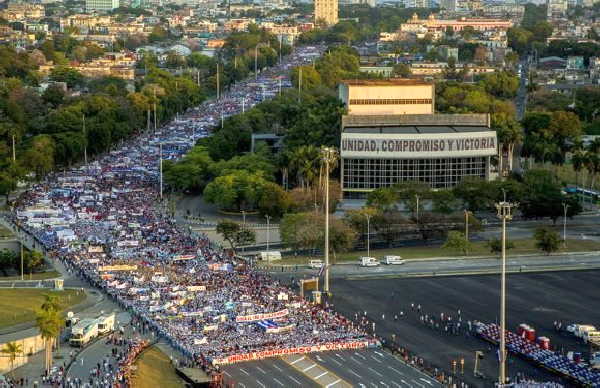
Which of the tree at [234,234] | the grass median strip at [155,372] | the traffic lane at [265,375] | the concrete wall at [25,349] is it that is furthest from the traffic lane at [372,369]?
the tree at [234,234]

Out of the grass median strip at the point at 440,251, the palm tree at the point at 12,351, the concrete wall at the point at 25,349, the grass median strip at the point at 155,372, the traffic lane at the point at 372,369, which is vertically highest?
the palm tree at the point at 12,351

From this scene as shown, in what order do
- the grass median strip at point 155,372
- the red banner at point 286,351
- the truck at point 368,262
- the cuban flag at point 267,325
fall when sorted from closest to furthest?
1. the grass median strip at point 155,372
2. the red banner at point 286,351
3. the cuban flag at point 267,325
4. the truck at point 368,262

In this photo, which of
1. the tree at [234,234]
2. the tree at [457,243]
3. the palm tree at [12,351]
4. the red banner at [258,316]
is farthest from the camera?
the tree at [234,234]

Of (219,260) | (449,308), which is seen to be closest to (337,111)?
(219,260)

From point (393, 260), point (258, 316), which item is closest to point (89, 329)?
point (258, 316)

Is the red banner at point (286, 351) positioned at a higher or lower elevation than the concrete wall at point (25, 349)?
lower

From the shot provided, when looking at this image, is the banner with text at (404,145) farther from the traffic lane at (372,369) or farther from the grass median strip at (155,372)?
the grass median strip at (155,372)

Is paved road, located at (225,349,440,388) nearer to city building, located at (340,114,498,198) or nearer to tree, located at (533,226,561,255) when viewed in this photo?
tree, located at (533,226,561,255)

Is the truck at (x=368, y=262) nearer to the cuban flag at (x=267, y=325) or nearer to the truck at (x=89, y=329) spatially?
the cuban flag at (x=267, y=325)

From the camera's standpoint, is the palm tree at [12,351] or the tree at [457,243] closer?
the palm tree at [12,351]
